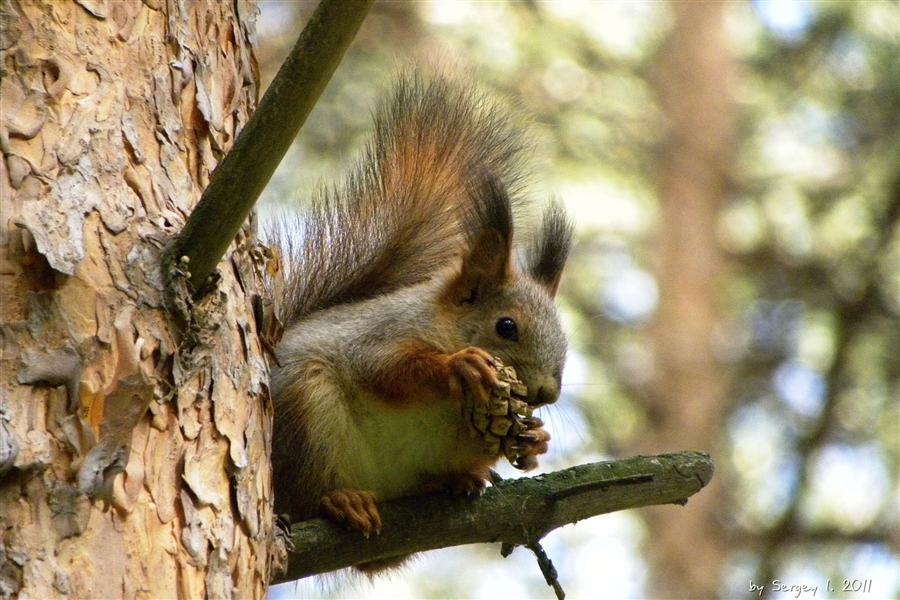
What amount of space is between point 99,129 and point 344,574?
127 centimetres

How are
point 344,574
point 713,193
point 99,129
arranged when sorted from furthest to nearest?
point 713,193, point 344,574, point 99,129

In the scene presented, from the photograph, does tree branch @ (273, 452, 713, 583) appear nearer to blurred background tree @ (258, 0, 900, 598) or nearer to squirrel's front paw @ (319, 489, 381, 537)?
squirrel's front paw @ (319, 489, 381, 537)

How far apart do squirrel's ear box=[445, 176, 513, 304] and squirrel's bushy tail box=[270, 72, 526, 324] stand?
0.04m

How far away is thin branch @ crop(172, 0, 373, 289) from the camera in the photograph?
1.13 metres

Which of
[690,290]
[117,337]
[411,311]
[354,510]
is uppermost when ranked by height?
[690,290]

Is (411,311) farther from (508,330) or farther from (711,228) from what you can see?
(711,228)

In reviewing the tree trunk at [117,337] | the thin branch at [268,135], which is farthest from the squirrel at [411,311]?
the thin branch at [268,135]

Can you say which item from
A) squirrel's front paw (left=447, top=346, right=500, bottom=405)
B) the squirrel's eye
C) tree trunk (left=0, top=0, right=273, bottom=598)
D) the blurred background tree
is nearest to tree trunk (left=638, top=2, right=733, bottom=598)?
the blurred background tree

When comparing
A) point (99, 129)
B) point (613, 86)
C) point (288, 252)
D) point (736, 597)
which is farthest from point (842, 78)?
point (99, 129)

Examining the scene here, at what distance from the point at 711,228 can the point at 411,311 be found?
3871mm

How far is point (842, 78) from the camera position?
545 centimetres

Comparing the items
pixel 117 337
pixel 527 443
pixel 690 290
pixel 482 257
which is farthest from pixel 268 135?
pixel 690 290

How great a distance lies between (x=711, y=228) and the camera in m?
5.87

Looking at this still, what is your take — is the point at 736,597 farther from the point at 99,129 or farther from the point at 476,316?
the point at 99,129
